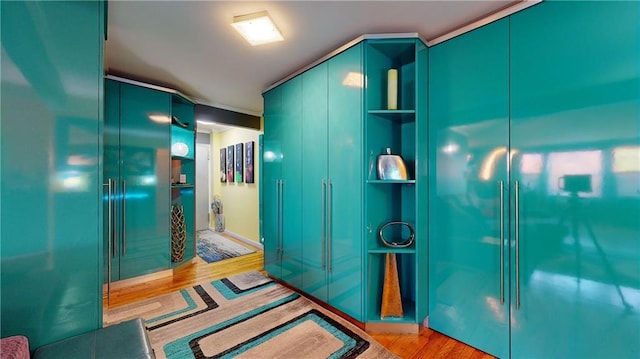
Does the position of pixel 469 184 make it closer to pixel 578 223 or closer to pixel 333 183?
pixel 578 223

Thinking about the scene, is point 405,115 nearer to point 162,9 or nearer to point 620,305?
point 620,305

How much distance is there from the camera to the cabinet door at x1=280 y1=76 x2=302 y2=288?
2.50 metres

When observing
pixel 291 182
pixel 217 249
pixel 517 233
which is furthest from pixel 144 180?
pixel 517 233

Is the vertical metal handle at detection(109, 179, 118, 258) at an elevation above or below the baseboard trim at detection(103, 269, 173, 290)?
above

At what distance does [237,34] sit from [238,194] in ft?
12.0

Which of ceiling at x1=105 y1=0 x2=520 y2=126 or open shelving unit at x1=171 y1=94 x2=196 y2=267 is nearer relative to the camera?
ceiling at x1=105 y1=0 x2=520 y2=126

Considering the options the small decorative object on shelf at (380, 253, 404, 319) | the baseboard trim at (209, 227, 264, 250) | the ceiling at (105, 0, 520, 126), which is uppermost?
the ceiling at (105, 0, 520, 126)

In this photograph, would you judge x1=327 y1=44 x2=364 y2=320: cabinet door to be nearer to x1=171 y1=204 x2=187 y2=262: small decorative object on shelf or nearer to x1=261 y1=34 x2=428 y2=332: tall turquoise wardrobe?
x1=261 y1=34 x2=428 y2=332: tall turquoise wardrobe

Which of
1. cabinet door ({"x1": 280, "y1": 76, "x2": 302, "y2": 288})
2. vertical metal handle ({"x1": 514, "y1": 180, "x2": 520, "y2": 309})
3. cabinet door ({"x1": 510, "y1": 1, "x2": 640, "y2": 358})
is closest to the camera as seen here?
cabinet door ({"x1": 510, "y1": 1, "x2": 640, "y2": 358})

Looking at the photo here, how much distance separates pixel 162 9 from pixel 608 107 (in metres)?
2.69

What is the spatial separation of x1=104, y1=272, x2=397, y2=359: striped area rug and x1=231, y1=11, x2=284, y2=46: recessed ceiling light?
7.63ft

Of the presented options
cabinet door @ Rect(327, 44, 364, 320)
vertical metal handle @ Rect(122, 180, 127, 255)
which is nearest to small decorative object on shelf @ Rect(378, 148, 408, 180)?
cabinet door @ Rect(327, 44, 364, 320)

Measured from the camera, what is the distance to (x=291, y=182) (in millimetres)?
2588

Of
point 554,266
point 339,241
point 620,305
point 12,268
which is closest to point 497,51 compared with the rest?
point 554,266
